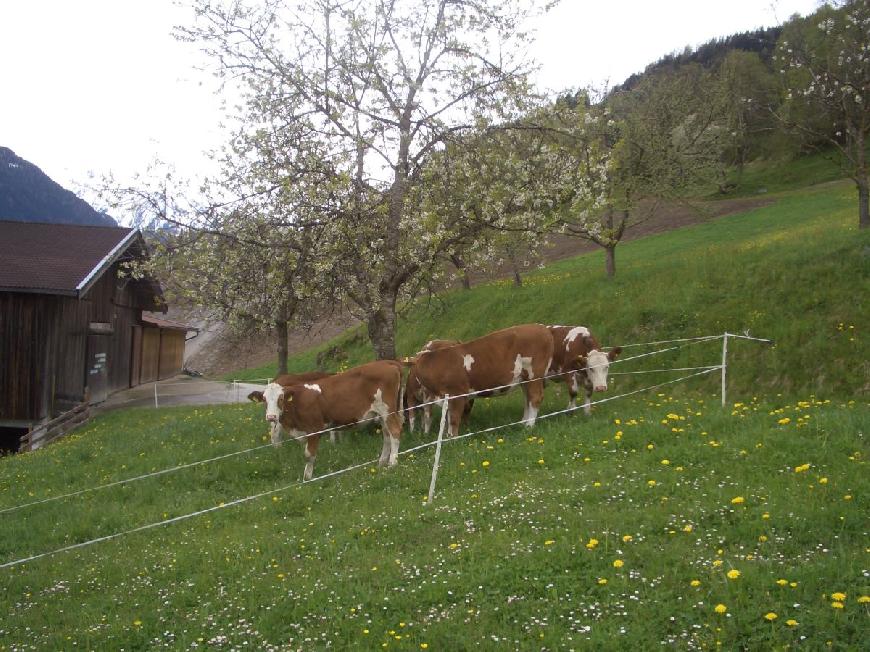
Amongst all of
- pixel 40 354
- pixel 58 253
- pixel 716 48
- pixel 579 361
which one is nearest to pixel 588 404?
pixel 579 361

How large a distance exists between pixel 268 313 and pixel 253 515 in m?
9.36

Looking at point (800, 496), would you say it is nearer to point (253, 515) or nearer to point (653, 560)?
point (653, 560)

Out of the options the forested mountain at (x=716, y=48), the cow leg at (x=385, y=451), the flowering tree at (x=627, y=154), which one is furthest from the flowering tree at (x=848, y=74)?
the forested mountain at (x=716, y=48)

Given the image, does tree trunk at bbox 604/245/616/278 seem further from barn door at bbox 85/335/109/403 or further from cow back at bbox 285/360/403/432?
barn door at bbox 85/335/109/403

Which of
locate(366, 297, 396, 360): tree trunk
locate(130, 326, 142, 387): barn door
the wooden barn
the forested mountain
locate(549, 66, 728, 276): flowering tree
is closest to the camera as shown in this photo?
locate(366, 297, 396, 360): tree trunk

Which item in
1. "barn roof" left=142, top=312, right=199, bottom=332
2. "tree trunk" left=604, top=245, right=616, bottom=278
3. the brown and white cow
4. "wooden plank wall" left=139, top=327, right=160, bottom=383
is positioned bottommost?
"wooden plank wall" left=139, top=327, right=160, bottom=383

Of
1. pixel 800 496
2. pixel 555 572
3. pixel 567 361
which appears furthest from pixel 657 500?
pixel 567 361

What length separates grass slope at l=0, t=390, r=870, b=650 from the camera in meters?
5.12

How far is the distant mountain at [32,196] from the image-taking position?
69.5 m

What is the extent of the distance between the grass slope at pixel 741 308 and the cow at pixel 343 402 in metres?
7.80

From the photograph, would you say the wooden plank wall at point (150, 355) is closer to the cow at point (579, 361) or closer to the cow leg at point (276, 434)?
the cow leg at point (276, 434)

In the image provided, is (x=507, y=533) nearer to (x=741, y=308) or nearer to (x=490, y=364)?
(x=490, y=364)

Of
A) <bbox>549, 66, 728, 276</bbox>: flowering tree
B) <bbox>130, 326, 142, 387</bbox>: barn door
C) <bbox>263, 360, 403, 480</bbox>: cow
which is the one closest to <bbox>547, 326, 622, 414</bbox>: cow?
<bbox>549, 66, 728, 276</bbox>: flowering tree

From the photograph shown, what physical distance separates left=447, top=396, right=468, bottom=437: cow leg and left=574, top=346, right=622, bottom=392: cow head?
2.32 meters
